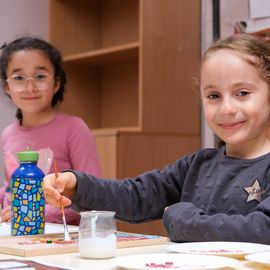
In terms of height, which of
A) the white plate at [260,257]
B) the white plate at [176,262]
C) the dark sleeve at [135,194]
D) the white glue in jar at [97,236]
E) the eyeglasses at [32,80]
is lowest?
the white plate at [176,262]

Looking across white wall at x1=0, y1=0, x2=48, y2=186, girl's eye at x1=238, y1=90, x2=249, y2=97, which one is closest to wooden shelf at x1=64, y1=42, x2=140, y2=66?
white wall at x1=0, y1=0, x2=48, y2=186

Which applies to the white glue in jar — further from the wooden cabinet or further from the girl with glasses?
the wooden cabinet

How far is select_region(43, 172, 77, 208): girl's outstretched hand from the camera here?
3.99ft

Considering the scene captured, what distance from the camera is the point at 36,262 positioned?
3.01ft

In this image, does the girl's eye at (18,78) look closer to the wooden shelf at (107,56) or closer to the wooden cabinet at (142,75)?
the wooden cabinet at (142,75)

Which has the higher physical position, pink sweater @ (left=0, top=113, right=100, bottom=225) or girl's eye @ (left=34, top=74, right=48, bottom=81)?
girl's eye @ (left=34, top=74, right=48, bottom=81)

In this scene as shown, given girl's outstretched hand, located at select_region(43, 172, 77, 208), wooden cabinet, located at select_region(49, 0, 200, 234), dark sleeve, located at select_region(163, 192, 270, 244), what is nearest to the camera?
dark sleeve, located at select_region(163, 192, 270, 244)

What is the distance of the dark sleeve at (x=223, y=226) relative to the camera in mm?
1094

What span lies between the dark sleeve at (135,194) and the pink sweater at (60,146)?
0.53 metres

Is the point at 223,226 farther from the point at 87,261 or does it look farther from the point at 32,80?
the point at 32,80

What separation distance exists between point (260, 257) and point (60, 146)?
1271mm

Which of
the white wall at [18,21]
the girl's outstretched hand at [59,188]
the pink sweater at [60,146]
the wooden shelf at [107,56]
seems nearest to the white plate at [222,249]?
the girl's outstretched hand at [59,188]

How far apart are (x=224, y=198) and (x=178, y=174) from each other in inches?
9.2

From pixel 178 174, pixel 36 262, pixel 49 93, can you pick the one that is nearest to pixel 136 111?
pixel 49 93
